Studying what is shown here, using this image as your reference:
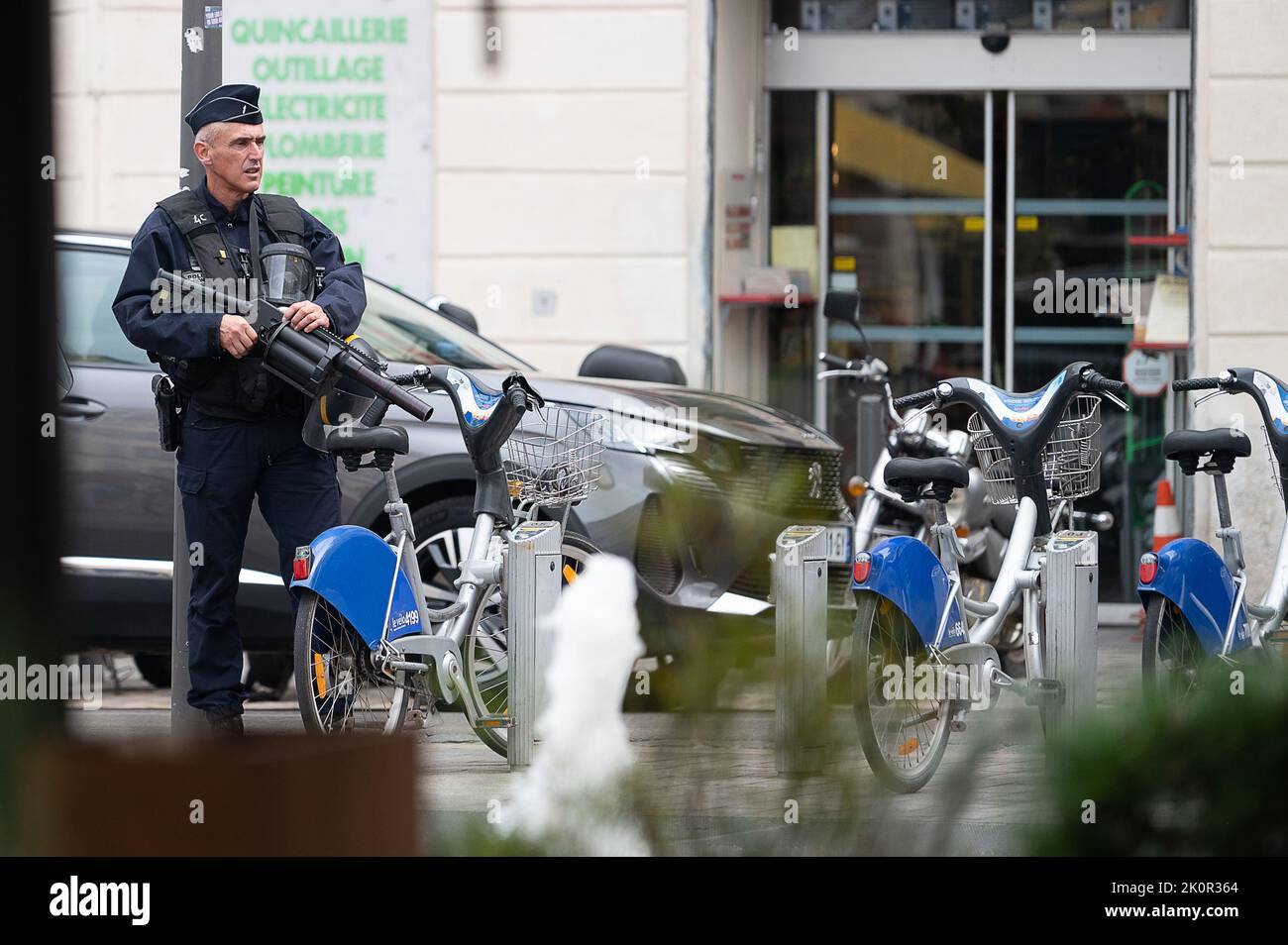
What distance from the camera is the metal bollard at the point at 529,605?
5.61m

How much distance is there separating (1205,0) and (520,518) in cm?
637

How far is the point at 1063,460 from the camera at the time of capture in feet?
19.1

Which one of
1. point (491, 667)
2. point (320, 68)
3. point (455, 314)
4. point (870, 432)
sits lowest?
point (491, 667)

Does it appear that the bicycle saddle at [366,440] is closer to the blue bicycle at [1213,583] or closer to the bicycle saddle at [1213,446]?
the blue bicycle at [1213,583]

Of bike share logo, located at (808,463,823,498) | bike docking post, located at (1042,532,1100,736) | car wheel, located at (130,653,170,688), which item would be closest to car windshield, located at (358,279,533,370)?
bike share logo, located at (808,463,823,498)

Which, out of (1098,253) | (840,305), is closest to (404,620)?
(840,305)

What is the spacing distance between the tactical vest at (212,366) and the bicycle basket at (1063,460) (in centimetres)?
215

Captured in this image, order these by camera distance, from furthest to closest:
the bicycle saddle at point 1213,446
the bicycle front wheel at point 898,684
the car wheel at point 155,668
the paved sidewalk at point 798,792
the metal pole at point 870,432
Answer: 1. the metal pole at point 870,432
2. the car wheel at point 155,668
3. the bicycle saddle at point 1213,446
4. the bicycle front wheel at point 898,684
5. the paved sidewalk at point 798,792

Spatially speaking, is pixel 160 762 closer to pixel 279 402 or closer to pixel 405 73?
pixel 279 402

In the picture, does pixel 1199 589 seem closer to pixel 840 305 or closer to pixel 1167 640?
pixel 1167 640

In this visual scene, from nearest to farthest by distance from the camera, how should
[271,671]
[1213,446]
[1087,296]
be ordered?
[1213,446] < [271,671] < [1087,296]

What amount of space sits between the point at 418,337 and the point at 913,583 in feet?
9.53

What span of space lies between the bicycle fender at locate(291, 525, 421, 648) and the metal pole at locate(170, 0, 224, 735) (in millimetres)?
495

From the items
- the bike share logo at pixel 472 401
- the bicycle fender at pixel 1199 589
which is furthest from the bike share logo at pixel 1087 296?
the bike share logo at pixel 472 401
